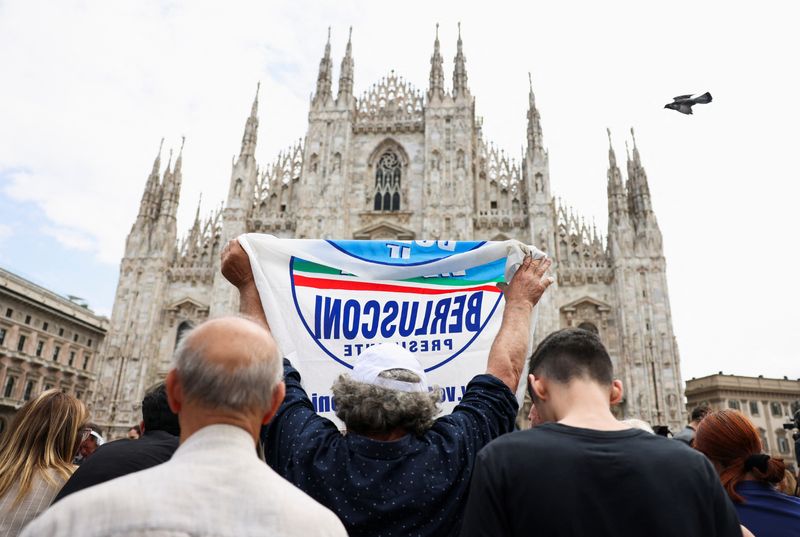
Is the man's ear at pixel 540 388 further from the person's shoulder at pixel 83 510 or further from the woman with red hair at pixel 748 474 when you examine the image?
the woman with red hair at pixel 748 474

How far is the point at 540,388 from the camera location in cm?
214

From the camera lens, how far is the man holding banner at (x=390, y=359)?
204cm

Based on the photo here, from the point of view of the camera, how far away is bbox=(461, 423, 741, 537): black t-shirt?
1.67 meters

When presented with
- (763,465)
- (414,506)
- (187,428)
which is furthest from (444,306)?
(187,428)

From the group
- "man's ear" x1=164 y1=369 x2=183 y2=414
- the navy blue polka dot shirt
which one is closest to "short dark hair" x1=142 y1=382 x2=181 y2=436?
the navy blue polka dot shirt

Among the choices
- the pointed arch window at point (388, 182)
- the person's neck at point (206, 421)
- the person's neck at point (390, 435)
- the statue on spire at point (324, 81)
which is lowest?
the person's neck at point (390, 435)

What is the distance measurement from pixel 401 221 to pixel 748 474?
2209 cm

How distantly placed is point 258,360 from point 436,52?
28.3 m

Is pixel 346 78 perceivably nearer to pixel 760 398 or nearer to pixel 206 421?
pixel 206 421

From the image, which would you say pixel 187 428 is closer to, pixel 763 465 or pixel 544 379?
pixel 544 379

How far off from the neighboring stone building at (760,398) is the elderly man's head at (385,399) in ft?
154

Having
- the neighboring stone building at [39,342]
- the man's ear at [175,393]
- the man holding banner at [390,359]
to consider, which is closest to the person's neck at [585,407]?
the man holding banner at [390,359]

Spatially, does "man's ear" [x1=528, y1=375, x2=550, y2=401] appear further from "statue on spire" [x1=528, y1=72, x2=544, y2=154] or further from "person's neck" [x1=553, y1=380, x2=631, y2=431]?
"statue on spire" [x1=528, y1=72, x2=544, y2=154]

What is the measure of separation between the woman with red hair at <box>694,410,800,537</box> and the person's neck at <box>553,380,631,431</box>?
1.42 meters
